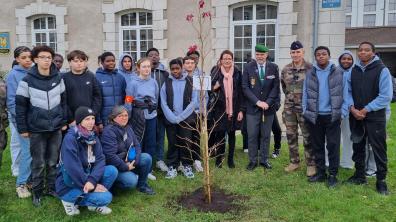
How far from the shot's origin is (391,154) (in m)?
6.59

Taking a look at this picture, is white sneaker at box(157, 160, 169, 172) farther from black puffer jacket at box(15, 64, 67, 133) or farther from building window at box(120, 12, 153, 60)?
building window at box(120, 12, 153, 60)

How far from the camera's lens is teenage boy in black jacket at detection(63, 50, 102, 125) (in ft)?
15.7

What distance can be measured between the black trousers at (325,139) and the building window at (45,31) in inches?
345

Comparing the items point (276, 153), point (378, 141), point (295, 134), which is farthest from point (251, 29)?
point (378, 141)

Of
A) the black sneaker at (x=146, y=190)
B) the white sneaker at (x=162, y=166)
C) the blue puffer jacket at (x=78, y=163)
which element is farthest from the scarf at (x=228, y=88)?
the blue puffer jacket at (x=78, y=163)

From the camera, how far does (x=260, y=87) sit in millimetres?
5746

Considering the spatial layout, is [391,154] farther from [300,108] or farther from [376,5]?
[376,5]

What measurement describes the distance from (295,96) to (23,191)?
3.80m

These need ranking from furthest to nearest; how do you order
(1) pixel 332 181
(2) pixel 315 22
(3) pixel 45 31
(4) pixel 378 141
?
(3) pixel 45 31 < (2) pixel 315 22 < (1) pixel 332 181 < (4) pixel 378 141

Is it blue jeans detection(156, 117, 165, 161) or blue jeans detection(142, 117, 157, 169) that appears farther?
blue jeans detection(156, 117, 165, 161)

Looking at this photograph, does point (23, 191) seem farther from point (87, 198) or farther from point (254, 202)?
point (254, 202)

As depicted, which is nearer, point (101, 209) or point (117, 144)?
point (101, 209)

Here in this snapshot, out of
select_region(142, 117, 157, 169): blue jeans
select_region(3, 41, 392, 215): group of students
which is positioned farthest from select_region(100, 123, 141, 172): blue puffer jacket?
select_region(142, 117, 157, 169): blue jeans

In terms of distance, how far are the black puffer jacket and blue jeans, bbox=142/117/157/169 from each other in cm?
136
